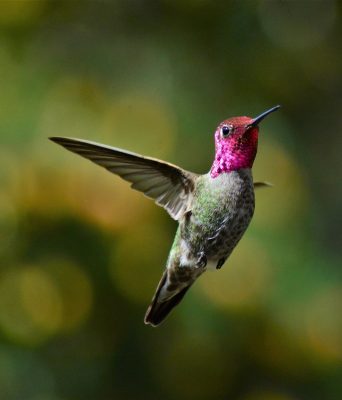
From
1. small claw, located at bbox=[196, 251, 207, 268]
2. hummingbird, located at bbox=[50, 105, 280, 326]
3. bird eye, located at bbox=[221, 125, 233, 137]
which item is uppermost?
bird eye, located at bbox=[221, 125, 233, 137]

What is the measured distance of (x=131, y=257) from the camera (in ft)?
9.51

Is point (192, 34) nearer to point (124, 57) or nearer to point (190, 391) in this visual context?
point (124, 57)

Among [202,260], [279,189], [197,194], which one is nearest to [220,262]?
[202,260]

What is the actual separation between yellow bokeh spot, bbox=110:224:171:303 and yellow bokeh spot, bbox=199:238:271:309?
0.19 meters

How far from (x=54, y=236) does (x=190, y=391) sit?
0.83 m

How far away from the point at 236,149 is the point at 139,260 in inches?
64.1

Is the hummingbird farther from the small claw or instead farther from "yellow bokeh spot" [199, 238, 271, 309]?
"yellow bokeh spot" [199, 238, 271, 309]

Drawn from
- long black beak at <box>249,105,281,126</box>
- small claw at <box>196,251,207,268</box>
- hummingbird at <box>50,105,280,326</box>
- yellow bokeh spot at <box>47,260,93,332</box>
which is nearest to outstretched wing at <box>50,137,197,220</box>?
hummingbird at <box>50,105,280,326</box>

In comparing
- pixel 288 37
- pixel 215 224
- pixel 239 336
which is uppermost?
pixel 288 37

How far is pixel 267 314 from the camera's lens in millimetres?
Result: 2961

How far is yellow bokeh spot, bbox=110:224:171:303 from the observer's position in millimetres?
2914

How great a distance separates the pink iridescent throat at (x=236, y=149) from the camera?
1302mm

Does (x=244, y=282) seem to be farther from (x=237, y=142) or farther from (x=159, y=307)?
(x=237, y=142)

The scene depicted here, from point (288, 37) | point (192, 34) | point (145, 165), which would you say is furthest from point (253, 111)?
point (145, 165)
